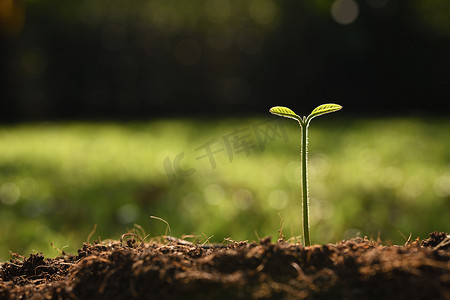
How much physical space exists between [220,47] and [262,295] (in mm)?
11458

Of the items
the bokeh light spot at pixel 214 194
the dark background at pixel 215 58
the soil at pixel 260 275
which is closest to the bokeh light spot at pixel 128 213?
the bokeh light spot at pixel 214 194

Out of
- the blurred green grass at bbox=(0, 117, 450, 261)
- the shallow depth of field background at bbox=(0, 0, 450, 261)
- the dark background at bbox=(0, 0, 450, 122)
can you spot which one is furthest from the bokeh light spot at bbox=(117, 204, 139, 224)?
the dark background at bbox=(0, 0, 450, 122)

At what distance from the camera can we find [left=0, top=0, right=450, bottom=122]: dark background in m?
11.5

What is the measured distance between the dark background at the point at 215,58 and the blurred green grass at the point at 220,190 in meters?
5.52

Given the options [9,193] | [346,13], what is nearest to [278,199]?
[9,193]

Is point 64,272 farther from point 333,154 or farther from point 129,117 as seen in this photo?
point 129,117

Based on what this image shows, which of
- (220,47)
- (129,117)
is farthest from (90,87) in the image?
(220,47)

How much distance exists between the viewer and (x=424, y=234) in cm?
329

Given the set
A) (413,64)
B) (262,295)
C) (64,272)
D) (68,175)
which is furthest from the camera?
(413,64)

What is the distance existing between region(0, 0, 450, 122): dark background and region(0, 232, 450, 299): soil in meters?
10.9

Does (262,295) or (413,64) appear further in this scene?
(413,64)

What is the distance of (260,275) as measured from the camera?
862mm

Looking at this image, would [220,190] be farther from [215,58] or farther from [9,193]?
[215,58]

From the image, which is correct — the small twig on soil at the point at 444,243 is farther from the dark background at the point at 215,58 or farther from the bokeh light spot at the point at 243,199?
the dark background at the point at 215,58
